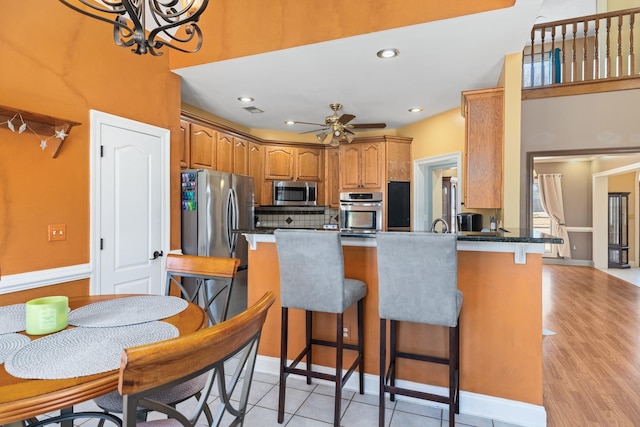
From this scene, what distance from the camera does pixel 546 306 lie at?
15.1ft

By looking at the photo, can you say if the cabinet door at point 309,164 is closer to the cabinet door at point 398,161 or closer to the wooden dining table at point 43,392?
the cabinet door at point 398,161

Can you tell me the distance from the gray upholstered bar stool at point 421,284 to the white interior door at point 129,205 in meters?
A: 2.15

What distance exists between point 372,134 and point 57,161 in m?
4.31

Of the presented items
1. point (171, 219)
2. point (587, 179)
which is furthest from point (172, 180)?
point (587, 179)

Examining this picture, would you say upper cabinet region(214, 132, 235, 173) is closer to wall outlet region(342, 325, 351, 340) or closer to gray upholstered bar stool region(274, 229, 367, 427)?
gray upholstered bar stool region(274, 229, 367, 427)

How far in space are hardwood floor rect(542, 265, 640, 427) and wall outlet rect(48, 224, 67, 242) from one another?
3374mm

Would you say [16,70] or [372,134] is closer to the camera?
[16,70]

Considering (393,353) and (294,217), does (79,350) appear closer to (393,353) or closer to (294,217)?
(393,353)

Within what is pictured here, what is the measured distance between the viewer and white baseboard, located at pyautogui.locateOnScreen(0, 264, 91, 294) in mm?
2102

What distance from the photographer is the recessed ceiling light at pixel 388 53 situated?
9.21 ft

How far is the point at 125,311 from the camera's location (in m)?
1.47

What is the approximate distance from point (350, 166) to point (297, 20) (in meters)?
2.89

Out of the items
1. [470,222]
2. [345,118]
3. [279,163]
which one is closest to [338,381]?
[470,222]

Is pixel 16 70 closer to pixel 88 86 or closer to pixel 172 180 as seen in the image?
pixel 88 86
